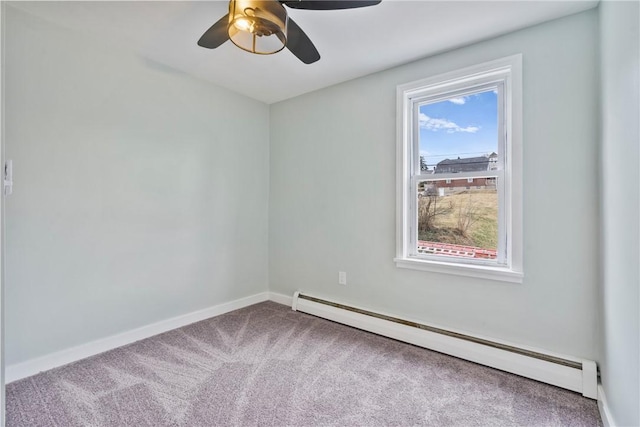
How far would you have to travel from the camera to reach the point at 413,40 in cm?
213

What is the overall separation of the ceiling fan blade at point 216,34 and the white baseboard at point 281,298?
250cm

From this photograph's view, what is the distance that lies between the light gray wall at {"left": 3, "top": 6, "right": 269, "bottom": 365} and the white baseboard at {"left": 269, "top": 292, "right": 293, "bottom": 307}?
0.45 metres

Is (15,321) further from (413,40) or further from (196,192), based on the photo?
(413,40)

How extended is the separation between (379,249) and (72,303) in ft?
7.83

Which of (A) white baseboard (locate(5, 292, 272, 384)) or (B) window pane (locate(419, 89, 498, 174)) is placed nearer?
(A) white baseboard (locate(5, 292, 272, 384))

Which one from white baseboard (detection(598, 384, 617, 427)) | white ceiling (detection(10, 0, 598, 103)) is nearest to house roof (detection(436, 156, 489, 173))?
white ceiling (detection(10, 0, 598, 103))

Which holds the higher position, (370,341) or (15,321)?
(15,321)

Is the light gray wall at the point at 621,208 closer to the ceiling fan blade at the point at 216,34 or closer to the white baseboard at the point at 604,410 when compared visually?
the white baseboard at the point at 604,410

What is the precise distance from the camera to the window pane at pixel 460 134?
7.22 ft

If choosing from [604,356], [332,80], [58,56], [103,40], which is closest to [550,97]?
[604,356]

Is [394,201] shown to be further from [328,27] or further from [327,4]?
[327,4]

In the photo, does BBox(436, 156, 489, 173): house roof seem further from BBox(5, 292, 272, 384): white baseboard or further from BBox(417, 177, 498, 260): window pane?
BBox(5, 292, 272, 384): white baseboard

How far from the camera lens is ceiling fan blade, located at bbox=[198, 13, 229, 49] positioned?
1.63m

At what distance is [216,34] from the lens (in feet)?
5.65
